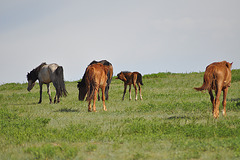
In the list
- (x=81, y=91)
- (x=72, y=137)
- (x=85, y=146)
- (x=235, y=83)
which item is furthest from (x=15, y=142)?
(x=235, y=83)

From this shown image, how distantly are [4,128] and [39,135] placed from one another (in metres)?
1.82

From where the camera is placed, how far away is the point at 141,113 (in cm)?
1297

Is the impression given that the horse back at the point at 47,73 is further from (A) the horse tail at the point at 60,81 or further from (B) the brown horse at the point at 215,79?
(B) the brown horse at the point at 215,79

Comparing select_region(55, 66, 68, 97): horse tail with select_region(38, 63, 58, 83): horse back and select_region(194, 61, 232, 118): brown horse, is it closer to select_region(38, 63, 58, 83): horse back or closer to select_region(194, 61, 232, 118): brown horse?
select_region(38, 63, 58, 83): horse back

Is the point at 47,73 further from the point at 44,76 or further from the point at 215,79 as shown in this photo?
the point at 215,79

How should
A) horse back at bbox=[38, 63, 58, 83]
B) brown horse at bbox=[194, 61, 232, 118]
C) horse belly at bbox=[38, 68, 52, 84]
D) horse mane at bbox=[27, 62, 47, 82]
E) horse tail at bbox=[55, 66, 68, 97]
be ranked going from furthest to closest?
horse mane at bbox=[27, 62, 47, 82] → horse belly at bbox=[38, 68, 52, 84] → horse back at bbox=[38, 63, 58, 83] → horse tail at bbox=[55, 66, 68, 97] → brown horse at bbox=[194, 61, 232, 118]

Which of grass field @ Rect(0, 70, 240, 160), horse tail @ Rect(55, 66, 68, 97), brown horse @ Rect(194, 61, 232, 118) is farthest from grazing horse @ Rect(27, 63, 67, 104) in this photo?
brown horse @ Rect(194, 61, 232, 118)

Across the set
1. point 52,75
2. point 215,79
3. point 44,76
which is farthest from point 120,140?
point 44,76

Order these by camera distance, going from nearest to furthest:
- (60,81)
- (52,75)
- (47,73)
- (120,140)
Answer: (120,140) → (60,81) → (52,75) → (47,73)

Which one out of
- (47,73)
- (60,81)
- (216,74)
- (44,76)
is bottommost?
(60,81)

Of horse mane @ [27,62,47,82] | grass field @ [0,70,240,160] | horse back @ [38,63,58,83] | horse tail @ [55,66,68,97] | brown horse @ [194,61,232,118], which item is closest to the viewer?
grass field @ [0,70,240,160]

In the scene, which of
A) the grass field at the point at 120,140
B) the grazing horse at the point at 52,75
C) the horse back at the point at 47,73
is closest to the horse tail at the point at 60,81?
the grazing horse at the point at 52,75

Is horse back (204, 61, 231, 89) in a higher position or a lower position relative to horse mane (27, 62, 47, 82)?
lower

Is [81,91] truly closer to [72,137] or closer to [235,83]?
[72,137]
